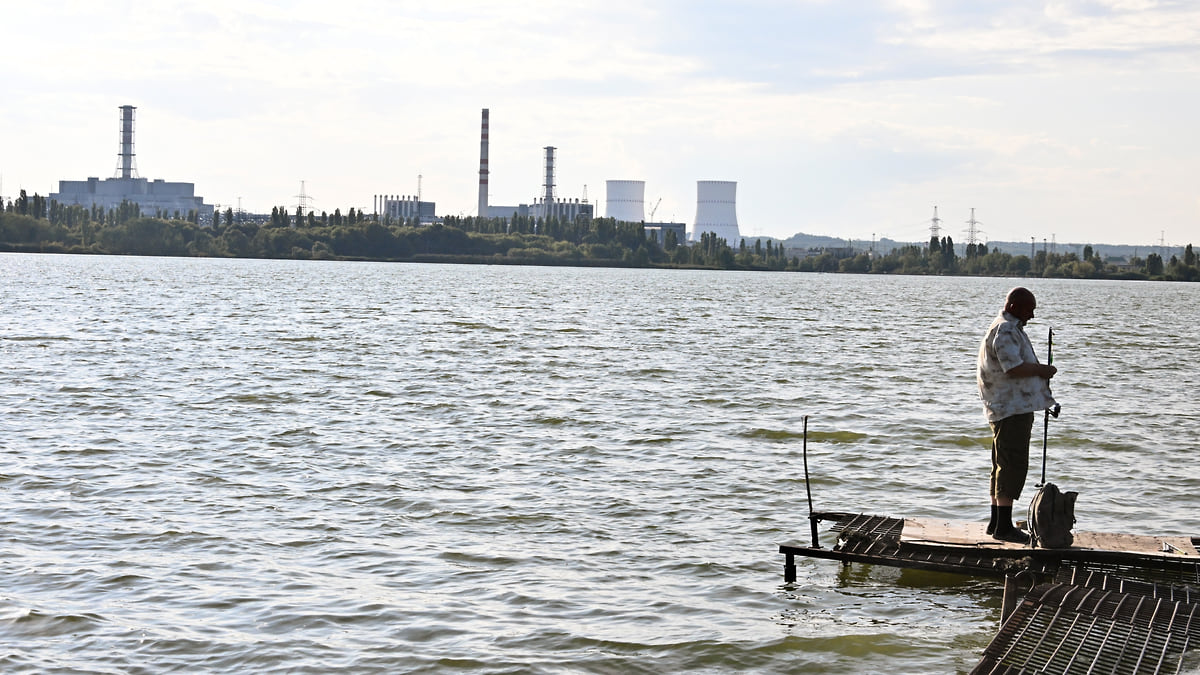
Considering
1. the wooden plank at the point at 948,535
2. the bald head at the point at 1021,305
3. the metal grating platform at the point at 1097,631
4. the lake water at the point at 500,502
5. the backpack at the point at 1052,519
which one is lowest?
the lake water at the point at 500,502

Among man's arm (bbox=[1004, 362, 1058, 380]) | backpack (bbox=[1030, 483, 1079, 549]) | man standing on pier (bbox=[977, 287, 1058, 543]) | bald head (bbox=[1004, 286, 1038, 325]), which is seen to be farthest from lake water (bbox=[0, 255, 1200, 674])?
bald head (bbox=[1004, 286, 1038, 325])

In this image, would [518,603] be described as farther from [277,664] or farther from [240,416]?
[240,416]

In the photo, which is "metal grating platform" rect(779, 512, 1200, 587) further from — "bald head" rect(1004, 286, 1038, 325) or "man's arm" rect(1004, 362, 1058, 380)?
"bald head" rect(1004, 286, 1038, 325)

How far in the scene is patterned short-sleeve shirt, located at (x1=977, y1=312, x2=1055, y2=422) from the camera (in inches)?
451

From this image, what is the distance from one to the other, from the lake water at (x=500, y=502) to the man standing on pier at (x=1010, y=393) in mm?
1027

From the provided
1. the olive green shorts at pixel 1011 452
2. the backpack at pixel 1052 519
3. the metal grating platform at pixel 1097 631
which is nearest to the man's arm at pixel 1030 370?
the olive green shorts at pixel 1011 452

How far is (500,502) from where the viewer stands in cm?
1580

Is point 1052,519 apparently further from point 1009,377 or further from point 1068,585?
point 1009,377

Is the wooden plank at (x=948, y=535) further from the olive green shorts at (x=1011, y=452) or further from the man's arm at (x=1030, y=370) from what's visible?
the man's arm at (x=1030, y=370)

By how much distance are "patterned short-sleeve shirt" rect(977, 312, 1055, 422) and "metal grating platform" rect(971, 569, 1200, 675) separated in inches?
63.3

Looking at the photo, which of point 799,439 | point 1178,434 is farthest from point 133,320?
point 1178,434

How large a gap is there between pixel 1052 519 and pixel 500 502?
6.83 metres

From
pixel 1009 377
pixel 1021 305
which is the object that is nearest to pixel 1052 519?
pixel 1009 377

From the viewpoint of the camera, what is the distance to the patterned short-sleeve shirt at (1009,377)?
11.5 m
